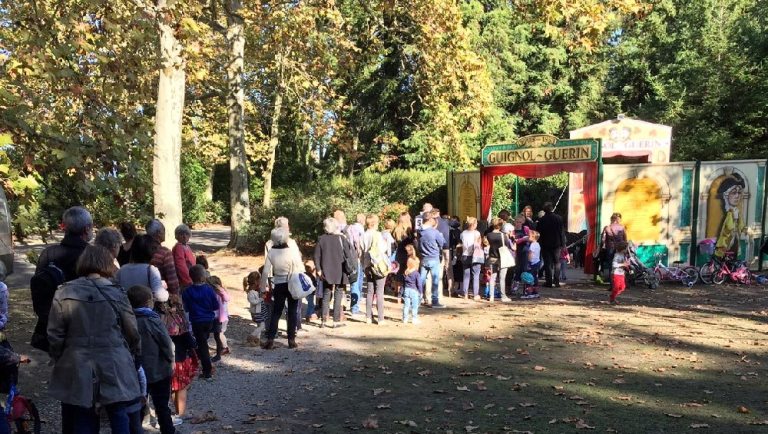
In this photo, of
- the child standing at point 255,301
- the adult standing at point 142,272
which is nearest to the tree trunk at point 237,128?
the child standing at point 255,301

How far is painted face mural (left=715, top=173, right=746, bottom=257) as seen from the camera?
14.4 m

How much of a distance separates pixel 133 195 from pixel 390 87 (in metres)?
21.8

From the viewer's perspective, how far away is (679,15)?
117 ft

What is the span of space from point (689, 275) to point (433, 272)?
21.3ft

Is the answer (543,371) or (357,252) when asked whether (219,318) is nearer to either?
(357,252)

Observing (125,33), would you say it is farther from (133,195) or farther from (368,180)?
(368,180)

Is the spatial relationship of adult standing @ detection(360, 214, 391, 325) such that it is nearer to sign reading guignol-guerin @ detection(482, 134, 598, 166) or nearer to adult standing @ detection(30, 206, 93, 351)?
adult standing @ detection(30, 206, 93, 351)

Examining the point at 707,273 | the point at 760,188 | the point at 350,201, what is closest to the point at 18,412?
the point at 707,273

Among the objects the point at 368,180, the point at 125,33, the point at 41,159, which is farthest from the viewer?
the point at 368,180

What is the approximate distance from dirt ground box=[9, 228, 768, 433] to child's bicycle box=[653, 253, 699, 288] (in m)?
2.63

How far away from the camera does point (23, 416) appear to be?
480cm

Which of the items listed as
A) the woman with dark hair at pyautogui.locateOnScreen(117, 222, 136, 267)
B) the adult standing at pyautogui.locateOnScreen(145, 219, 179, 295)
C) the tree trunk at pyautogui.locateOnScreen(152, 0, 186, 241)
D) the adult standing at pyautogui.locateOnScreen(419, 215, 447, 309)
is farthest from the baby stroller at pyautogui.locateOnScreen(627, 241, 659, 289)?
the woman with dark hair at pyautogui.locateOnScreen(117, 222, 136, 267)

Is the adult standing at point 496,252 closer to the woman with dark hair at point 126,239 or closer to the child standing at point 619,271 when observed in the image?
the child standing at point 619,271

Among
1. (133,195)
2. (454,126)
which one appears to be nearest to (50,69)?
(133,195)
